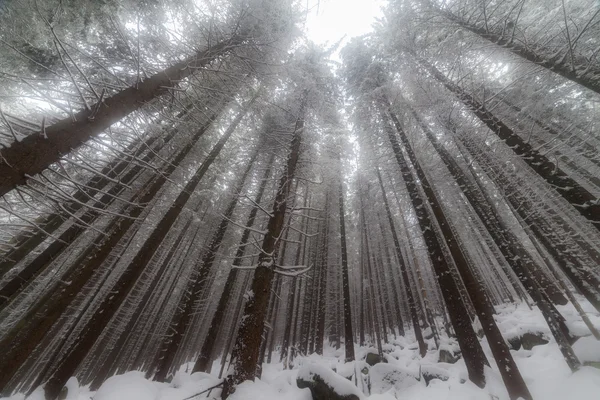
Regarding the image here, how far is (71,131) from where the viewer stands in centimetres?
345

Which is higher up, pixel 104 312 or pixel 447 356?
pixel 447 356

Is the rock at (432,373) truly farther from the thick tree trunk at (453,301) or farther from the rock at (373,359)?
the rock at (373,359)

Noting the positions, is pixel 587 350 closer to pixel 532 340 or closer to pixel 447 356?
pixel 532 340

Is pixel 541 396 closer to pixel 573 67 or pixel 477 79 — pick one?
pixel 573 67

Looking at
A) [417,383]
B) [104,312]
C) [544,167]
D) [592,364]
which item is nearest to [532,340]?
[592,364]

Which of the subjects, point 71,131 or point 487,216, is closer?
point 71,131

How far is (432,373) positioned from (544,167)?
731cm

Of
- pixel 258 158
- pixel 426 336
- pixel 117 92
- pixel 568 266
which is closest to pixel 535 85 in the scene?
pixel 568 266

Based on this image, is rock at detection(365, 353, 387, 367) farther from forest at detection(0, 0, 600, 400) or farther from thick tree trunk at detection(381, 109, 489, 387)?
thick tree trunk at detection(381, 109, 489, 387)

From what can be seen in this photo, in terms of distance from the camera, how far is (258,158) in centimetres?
1134

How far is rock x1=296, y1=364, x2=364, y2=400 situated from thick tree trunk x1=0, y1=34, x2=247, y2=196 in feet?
22.5

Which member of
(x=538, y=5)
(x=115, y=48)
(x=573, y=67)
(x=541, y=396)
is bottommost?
(x=541, y=396)

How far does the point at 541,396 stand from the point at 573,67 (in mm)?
7800

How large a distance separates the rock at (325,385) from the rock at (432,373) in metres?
4.15
